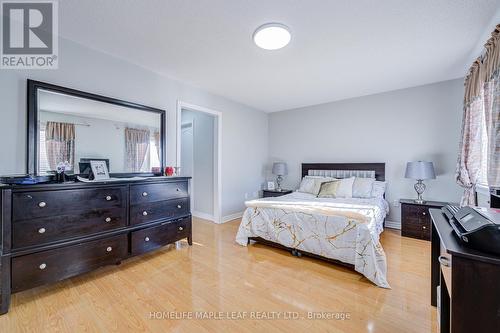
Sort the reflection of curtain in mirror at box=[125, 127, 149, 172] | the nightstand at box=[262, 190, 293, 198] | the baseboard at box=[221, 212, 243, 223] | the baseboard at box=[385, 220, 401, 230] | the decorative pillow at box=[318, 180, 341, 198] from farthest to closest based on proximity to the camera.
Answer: the nightstand at box=[262, 190, 293, 198] → the baseboard at box=[221, 212, 243, 223] → the baseboard at box=[385, 220, 401, 230] → the decorative pillow at box=[318, 180, 341, 198] → the reflection of curtain in mirror at box=[125, 127, 149, 172]

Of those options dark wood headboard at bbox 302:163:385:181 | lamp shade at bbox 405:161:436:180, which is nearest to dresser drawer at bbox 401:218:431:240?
lamp shade at bbox 405:161:436:180

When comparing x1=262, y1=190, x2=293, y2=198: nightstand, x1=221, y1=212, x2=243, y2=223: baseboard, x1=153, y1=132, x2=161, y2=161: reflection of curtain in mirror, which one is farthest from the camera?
x1=262, y1=190, x2=293, y2=198: nightstand

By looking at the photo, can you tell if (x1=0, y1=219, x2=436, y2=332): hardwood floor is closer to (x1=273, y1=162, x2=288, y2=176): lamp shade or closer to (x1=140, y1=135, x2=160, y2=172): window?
(x1=140, y1=135, x2=160, y2=172): window

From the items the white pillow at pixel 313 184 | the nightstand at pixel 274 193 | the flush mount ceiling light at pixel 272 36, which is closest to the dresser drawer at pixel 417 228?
the white pillow at pixel 313 184

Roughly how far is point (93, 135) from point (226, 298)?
2.23 meters

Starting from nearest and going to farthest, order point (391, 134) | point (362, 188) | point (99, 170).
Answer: point (99, 170), point (362, 188), point (391, 134)

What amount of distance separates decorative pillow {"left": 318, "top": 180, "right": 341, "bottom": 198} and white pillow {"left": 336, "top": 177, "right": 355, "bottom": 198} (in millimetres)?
48

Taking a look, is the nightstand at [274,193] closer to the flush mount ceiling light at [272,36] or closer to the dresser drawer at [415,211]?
the dresser drawer at [415,211]

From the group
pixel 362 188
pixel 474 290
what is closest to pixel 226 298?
pixel 474 290

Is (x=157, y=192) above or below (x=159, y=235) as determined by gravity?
above

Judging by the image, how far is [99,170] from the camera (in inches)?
93.4

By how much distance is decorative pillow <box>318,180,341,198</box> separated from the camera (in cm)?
370

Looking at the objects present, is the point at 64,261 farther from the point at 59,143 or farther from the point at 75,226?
the point at 59,143

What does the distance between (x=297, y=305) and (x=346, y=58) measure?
9.03 ft
